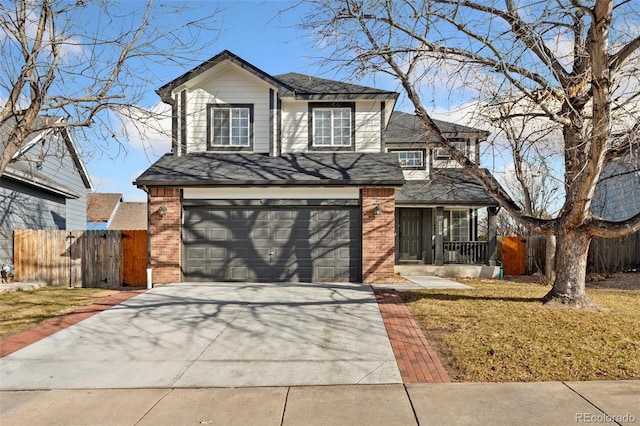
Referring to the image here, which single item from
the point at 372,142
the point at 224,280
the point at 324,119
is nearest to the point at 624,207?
the point at 372,142

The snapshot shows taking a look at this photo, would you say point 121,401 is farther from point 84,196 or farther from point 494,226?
point 84,196

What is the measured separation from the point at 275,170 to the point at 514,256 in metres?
10.8

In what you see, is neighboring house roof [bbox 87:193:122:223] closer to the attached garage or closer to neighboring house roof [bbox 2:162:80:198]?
neighboring house roof [bbox 2:162:80:198]

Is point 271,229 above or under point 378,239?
above

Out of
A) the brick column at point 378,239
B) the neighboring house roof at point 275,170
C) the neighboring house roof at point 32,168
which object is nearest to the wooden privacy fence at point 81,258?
the neighboring house roof at point 32,168

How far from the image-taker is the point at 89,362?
5.83m

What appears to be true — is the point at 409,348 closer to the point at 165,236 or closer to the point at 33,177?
the point at 165,236

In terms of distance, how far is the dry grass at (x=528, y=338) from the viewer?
16.9 ft

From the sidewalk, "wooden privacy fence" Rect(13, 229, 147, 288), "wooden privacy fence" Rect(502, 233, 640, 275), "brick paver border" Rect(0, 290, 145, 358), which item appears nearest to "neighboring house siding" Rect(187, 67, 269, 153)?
"wooden privacy fence" Rect(13, 229, 147, 288)

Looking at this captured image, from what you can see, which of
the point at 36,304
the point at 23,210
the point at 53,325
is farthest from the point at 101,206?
the point at 53,325

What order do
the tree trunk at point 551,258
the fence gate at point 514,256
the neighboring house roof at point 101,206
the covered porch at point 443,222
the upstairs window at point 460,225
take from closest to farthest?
the tree trunk at point 551,258
the covered porch at point 443,222
the fence gate at point 514,256
the upstairs window at point 460,225
the neighboring house roof at point 101,206

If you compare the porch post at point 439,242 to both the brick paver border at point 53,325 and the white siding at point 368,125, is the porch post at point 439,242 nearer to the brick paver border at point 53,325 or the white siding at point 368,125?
the white siding at point 368,125

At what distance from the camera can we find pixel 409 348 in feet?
20.4

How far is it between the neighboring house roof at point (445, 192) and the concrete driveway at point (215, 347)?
7141mm
